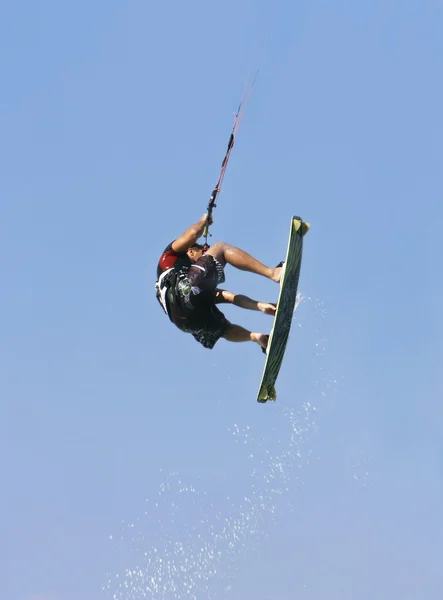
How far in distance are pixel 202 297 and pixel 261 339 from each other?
1.12m

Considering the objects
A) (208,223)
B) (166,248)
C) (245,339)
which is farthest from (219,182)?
(245,339)

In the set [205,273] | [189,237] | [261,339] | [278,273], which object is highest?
[189,237]

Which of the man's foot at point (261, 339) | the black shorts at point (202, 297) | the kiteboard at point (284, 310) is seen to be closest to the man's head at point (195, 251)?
the black shorts at point (202, 297)

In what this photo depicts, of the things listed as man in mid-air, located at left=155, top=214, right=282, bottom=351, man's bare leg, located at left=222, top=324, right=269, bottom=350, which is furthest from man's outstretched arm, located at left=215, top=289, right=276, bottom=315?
man's bare leg, located at left=222, top=324, right=269, bottom=350

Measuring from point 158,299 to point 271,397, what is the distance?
84.2 inches

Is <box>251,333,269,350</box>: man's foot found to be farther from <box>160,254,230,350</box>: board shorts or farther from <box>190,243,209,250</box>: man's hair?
<box>190,243,209,250</box>: man's hair

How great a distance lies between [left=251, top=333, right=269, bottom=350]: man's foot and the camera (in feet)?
51.0

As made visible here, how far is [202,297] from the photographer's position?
15.1 meters

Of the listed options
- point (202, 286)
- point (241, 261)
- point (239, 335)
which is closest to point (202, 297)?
point (202, 286)

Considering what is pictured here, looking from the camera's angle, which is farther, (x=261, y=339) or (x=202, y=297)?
(x=261, y=339)

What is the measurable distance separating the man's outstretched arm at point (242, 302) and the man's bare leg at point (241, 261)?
0.47 metres

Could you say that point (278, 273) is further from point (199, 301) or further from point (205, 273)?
point (199, 301)

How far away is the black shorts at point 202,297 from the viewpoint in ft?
48.9

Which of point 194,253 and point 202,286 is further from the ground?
point 194,253
